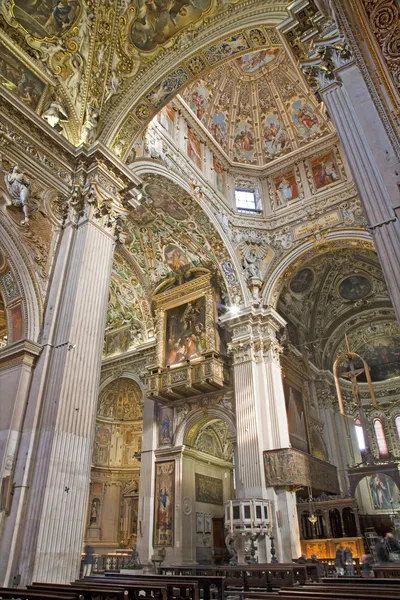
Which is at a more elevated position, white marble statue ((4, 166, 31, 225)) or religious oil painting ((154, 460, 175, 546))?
white marble statue ((4, 166, 31, 225))

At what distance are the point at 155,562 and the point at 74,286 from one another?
33.0 ft

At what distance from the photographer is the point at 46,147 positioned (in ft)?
31.4

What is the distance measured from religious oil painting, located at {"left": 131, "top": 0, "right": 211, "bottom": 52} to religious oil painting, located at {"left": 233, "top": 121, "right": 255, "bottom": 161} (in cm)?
799

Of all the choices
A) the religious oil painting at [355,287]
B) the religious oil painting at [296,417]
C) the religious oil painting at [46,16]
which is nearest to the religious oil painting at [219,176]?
the religious oil painting at [355,287]

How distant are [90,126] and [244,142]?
9.61m

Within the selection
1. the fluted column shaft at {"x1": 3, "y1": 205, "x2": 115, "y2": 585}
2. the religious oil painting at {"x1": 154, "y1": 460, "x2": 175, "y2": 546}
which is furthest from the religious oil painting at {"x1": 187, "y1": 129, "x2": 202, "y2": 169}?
the religious oil painting at {"x1": 154, "y1": 460, "x2": 175, "y2": 546}

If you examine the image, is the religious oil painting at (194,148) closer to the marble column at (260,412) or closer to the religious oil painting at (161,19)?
the religious oil painting at (161,19)

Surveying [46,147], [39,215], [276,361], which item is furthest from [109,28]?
[276,361]

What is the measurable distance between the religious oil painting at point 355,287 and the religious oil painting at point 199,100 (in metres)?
9.70

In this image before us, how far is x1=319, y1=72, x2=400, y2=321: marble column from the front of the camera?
15.2 ft

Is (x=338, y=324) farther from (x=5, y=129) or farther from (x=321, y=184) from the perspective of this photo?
(x=5, y=129)

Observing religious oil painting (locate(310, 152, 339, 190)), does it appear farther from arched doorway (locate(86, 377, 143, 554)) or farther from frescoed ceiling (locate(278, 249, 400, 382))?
arched doorway (locate(86, 377, 143, 554))

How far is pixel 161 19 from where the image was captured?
10.6m

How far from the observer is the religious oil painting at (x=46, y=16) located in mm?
9648
